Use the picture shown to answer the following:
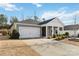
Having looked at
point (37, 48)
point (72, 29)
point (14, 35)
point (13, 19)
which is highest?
point (13, 19)

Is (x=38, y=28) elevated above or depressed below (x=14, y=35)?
above

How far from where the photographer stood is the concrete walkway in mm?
6484

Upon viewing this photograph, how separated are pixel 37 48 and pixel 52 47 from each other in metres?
0.45

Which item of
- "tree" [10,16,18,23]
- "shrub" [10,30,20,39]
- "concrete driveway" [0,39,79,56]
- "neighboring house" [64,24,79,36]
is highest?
"tree" [10,16,18,23]

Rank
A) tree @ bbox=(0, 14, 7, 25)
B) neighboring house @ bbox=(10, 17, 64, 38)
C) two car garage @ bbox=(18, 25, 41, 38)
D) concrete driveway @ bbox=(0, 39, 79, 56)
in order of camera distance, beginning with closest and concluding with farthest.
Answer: concrete driveway @ bbox=(0, 39, 79, 56), tree @ bbox=(0, 14, 7, 25), neighboring house @ bbox=(10, 17, 64, 38), two car garage @ bbox=(18, 25, 41, 38)

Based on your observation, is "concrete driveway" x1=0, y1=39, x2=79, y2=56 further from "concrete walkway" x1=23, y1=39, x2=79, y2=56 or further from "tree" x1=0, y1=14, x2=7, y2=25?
"tree" x1=0, y1=14, x2=7, y2=25

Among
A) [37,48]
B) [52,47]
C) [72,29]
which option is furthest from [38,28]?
[72,29]

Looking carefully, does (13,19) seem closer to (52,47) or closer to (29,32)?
(29,32)

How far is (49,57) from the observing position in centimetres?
636

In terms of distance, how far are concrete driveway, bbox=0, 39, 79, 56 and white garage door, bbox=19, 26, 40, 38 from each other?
0.67 feet

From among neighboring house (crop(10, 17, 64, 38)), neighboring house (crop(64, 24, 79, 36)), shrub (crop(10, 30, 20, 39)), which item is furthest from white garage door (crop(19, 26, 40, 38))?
neighboring house (crop(64, 24, 79, 36))

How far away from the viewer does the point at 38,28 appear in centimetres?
707

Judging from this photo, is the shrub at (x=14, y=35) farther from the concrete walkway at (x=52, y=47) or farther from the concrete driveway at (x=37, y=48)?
the concrete walkway at (x=52, y=47)

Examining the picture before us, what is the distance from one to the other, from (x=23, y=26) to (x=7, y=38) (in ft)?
2.01
